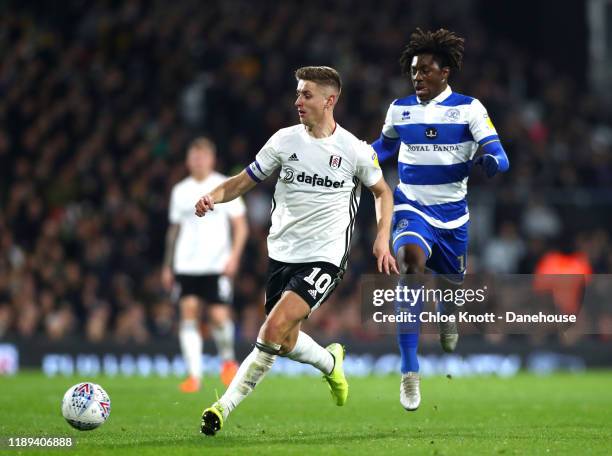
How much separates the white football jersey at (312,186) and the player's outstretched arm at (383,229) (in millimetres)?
104

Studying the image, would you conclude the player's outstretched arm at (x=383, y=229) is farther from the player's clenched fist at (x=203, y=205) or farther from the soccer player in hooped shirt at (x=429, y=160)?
the player's clenched fist at (x=203, y=205)

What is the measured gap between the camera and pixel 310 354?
880cm

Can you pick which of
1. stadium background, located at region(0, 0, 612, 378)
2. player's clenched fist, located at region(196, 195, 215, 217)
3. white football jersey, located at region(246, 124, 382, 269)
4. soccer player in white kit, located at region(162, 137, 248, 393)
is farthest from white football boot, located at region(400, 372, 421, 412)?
stadium background, located at region(0, 0, 612, 378)

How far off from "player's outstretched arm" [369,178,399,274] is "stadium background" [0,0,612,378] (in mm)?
8745

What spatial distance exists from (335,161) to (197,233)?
520cm

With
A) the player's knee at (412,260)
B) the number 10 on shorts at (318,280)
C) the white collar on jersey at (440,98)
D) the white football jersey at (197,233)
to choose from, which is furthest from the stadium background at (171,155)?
the number 10 on shorts at (318,280)

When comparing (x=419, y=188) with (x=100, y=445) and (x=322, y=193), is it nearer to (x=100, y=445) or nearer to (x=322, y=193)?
(x=322, y=193)

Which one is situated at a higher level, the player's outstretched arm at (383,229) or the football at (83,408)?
the player's outstretched arm at (383,229)

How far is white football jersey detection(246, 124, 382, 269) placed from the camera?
27.9 feet

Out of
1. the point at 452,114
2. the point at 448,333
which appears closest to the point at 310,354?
the point at 448,333

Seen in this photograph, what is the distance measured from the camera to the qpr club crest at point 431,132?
932 cm

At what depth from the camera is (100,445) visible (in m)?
7.74

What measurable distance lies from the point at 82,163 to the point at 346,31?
22.0ft

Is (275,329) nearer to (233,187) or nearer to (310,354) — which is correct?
(310,354)
